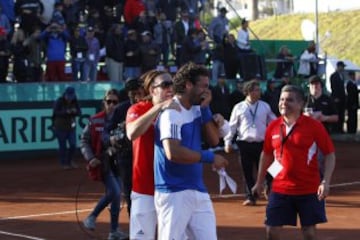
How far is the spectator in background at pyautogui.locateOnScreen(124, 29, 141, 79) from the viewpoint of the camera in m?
25.3

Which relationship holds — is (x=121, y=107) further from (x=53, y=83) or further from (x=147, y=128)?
(x=53, y=83)

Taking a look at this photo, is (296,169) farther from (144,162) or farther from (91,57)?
(91,57)

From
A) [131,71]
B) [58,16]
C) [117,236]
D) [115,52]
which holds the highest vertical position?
[58,16]

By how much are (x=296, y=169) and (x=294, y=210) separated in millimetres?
384

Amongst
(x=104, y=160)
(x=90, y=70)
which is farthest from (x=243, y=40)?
(x=104, y=160)

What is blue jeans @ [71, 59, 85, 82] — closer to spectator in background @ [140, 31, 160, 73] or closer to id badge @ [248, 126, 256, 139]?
spectator in background @ [140, 31, 160, 73]

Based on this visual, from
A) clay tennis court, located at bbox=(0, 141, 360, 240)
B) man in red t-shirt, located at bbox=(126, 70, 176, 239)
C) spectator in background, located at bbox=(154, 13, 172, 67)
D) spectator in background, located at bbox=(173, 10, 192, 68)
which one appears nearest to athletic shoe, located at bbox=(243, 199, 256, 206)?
clay tennis court, located at bbox=(0, 141, 360, 240)

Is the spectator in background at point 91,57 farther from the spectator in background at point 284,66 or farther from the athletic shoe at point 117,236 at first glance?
the athletic shoe at point 117,236

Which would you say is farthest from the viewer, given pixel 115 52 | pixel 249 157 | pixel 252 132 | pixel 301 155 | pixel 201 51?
pixel 201 51

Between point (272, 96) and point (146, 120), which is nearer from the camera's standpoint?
point (146, 120)

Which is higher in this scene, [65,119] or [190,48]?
[190,48]

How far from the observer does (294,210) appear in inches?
354

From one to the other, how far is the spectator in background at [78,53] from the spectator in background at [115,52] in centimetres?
65

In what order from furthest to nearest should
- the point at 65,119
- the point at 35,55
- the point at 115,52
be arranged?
the point at 115,52 → the point at 35,55 → the point at 65,119
